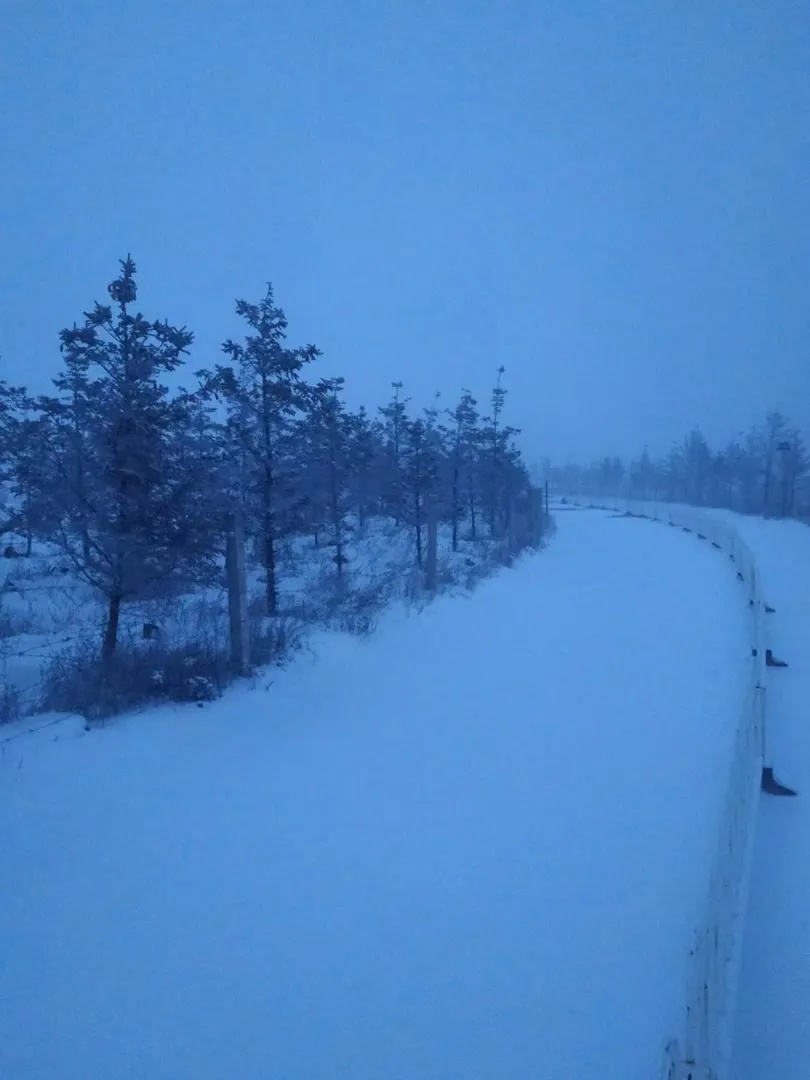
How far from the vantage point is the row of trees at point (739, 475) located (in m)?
47.7

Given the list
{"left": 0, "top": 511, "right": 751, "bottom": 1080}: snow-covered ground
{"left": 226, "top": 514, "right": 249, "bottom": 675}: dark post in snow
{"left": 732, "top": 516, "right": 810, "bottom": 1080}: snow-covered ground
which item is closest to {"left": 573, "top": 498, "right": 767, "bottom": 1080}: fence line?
{"left": 732, "top": 516, "right": 810, "bottom": 1080}: snow-covered ground

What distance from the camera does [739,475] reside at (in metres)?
62.5

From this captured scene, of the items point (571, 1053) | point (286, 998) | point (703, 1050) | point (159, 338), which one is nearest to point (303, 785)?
point (286, 998)

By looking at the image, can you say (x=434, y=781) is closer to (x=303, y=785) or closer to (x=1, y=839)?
(x=303, y=785)

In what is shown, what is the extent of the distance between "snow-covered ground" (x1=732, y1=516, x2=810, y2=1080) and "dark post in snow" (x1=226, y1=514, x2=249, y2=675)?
5.11 meters

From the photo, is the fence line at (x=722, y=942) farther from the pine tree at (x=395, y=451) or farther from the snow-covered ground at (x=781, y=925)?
the pine tree at (x=395, y=451)

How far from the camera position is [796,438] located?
51812mm

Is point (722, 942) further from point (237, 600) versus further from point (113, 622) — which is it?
point (113, 622)

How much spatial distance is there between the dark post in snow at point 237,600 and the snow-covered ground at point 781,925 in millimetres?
5110

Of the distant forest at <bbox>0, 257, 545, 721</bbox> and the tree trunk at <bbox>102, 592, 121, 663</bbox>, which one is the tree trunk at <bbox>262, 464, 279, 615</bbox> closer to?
the distant forest at <bbox>0, 257, 545, 721</bbox>

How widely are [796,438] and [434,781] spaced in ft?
190

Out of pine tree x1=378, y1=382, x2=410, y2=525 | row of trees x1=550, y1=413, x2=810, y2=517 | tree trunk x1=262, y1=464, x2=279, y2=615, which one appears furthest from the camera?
row of trees x1=550, y1=413, x2=810, y2=517

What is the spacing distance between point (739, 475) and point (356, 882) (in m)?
68.5

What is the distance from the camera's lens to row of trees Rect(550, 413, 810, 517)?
47719mm
